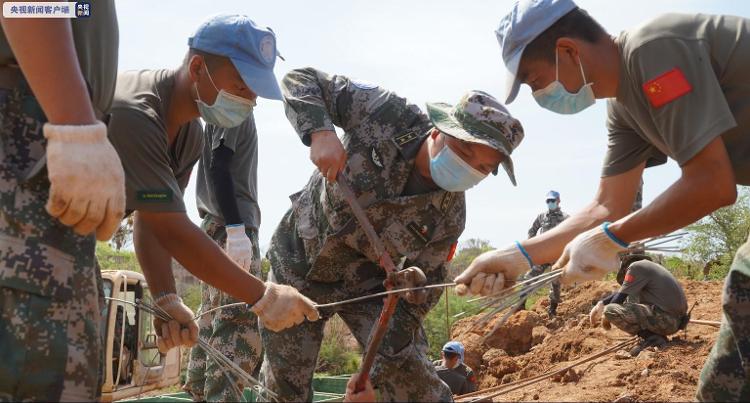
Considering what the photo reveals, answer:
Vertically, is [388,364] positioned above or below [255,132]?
below

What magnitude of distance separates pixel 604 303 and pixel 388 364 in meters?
5.80

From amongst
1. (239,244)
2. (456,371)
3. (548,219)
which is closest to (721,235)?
(548,219)

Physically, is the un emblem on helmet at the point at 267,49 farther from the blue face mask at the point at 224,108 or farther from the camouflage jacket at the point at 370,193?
the camouflage jacket at the point at 370,193

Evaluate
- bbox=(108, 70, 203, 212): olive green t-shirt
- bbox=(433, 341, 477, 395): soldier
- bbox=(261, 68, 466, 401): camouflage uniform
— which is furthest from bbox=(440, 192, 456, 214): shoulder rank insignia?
bbox=(433, 341, 477, 395): soldier

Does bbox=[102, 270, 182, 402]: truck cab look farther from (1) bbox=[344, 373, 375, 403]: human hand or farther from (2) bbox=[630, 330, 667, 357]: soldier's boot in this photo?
(1) bbox=[344, 373, 375, 403]: human hand

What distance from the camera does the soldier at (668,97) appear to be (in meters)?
2.66

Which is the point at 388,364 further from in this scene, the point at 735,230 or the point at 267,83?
the point at 735,230

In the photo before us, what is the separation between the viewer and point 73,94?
2.12 meters

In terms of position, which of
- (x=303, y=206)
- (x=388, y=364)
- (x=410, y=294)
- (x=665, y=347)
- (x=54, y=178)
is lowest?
(x=665, y=347)

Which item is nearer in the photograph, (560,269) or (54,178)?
(54,178)

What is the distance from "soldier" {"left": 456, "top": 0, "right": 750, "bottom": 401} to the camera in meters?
2.66

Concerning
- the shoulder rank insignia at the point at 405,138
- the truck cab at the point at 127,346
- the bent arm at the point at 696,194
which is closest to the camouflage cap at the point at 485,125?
Answer: the shoulder rank insignia at the point at 405,138

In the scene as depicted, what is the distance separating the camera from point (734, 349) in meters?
2.89

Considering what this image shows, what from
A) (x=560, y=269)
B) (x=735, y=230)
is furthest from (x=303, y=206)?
(x=735, y=230)
